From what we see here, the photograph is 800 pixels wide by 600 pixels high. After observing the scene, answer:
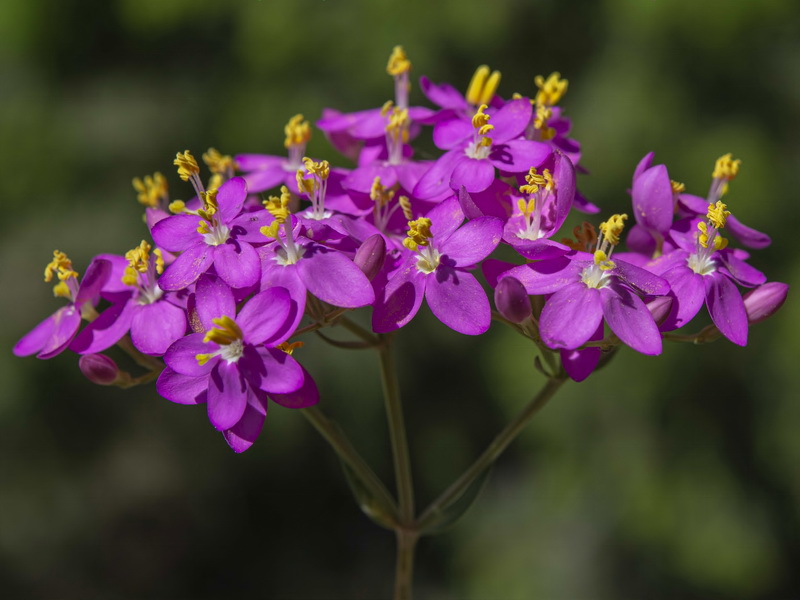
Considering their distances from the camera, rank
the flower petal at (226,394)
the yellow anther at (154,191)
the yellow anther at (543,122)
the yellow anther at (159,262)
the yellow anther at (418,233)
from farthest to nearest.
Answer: the yellow anther at (154,191) < the yellow anther at (543,122) < the yellow anther at (159,262) < the yellow anther at (418,233) < the flower petal at (226,394)

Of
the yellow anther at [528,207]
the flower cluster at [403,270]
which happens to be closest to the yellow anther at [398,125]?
the flower cluster at [403,270]

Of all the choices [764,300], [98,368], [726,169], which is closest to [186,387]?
[98,368]

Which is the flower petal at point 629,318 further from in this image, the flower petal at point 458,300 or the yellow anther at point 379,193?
the yellow anther at point 379,193

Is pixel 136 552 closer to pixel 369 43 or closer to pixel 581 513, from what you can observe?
pixel 581 513

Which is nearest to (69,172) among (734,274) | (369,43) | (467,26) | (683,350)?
(369,43)

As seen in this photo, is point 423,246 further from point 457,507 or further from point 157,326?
point 457,507

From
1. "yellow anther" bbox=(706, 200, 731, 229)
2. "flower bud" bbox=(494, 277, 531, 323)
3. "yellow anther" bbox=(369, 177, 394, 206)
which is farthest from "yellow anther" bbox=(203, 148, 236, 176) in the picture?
"yellow anther" bbox=(706, 200, 731, 229)
